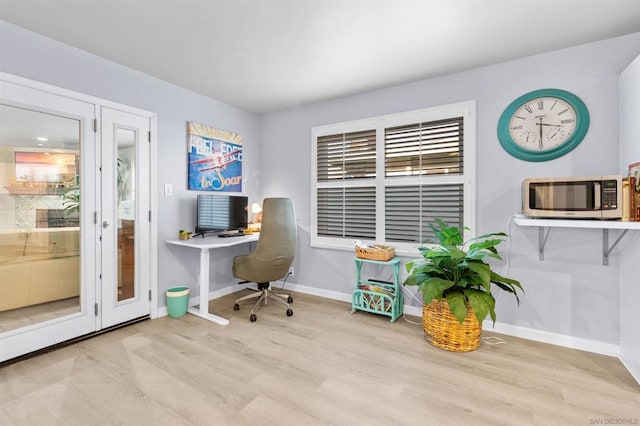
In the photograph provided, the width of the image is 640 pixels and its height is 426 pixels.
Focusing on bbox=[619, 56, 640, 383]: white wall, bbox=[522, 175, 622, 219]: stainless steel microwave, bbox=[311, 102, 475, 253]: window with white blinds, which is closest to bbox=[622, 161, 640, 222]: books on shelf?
bbox=[522, 175, 622, 219]: stainless steel microwave

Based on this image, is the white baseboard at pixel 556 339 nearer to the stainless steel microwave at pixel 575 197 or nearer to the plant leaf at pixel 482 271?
the plant leaf at pixel 482 271

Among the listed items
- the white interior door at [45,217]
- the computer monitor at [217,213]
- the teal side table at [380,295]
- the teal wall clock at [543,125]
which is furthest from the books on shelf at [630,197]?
the white interior door at [45,217]

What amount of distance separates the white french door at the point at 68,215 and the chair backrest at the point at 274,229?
118 centimetres

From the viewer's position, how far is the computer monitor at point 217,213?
3457 mm

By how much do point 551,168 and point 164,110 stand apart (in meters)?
3.77

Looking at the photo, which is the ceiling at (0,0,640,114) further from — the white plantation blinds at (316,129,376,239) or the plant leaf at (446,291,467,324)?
the plant leaf at (446,291,467,324)

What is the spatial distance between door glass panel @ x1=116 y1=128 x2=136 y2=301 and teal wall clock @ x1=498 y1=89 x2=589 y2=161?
3.51m

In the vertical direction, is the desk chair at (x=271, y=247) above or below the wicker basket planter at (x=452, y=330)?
above

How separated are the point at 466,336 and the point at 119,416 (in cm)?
239

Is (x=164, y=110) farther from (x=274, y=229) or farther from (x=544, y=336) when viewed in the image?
(x=544, y=336)

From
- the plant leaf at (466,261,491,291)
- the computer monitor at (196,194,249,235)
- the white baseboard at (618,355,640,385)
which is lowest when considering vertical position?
the white baseboard at (618,355,640,385)

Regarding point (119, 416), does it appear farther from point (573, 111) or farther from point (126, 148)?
point (573, 111)

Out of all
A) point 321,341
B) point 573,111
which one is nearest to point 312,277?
point 321,341

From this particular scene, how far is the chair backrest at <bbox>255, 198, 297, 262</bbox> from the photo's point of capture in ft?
10.1
